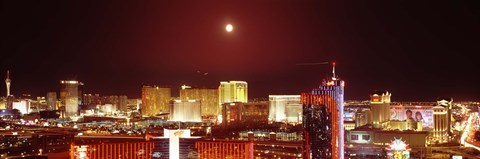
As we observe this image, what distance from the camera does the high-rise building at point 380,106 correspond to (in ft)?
158

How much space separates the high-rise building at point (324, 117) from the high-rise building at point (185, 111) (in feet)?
137

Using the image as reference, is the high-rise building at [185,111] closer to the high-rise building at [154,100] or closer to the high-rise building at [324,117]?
the high-rise building at [154,100]

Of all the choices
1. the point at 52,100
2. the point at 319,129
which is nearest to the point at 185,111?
the point at 52,100

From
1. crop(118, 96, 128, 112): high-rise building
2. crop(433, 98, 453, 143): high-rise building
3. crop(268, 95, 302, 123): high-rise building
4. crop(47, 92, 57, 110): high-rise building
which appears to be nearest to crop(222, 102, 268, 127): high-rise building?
crop(268, 95, 302, 123): high-rise building

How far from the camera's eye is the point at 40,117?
208ft

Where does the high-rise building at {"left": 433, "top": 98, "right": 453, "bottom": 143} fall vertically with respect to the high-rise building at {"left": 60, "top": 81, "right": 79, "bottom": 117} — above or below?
below

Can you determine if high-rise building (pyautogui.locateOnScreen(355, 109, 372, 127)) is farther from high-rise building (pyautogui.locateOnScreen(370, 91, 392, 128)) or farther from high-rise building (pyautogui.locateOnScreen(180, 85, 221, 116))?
high-rise building (pyautogui.locateOnScreen(180, 85, 221, 116))

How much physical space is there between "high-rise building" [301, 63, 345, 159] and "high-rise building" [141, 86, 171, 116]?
180 ft

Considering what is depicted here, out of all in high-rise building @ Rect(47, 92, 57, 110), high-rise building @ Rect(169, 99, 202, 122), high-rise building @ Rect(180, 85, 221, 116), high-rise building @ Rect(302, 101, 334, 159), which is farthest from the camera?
high-rise building @ Rect(47, 92, 57, 110)

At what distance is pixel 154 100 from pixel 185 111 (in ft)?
41.8

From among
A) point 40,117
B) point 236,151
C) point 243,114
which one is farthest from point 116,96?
point 236,151

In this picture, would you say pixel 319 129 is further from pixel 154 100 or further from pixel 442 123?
pixel 154 100

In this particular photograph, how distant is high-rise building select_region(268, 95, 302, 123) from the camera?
200 feet

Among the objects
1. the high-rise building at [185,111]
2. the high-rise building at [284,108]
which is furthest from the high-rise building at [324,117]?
the high-rise building at [185,111]
